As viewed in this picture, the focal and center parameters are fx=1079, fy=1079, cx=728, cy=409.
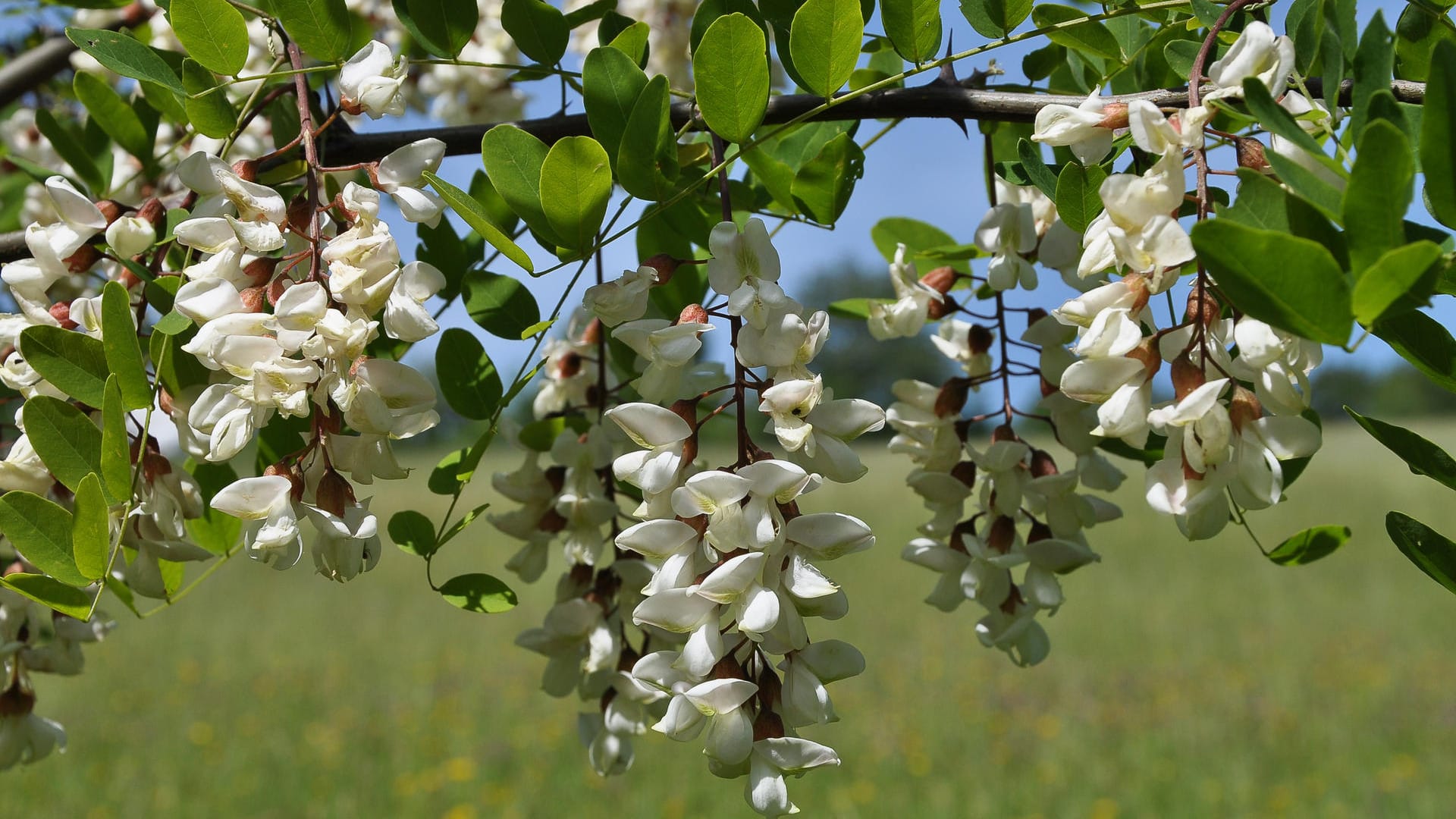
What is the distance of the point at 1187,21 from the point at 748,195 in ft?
0.74

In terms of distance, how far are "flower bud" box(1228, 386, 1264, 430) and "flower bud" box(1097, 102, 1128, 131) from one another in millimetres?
105

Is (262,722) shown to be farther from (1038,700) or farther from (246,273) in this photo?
(246,273)

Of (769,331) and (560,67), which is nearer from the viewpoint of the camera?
(769,331)

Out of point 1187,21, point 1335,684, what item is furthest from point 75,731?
point 1335,684

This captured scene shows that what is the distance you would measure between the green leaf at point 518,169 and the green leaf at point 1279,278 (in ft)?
0.77

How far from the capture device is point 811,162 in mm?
528

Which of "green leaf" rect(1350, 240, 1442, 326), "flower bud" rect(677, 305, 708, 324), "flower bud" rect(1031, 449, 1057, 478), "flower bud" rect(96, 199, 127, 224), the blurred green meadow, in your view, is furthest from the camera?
the blurred green meadow

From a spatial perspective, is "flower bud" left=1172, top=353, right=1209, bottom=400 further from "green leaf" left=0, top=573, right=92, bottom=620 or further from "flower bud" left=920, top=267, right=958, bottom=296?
"green leaf" left=0, top=573, right=92, bottom=620

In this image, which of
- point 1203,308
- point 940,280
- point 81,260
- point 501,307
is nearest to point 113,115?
point 81,260

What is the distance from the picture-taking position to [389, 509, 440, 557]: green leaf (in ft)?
1.67

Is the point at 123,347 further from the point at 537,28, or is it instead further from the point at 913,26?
the point at 913,26

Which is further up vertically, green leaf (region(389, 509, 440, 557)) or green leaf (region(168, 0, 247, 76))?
green leaf (region(168, 0, 247, 76))

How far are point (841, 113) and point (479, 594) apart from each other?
0.91 ft

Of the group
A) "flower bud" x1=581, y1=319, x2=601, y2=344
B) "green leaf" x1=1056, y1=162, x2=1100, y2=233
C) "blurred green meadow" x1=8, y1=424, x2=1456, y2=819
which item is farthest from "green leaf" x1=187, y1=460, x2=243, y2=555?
"blurred green meadow" x1=8, y1=424, x2=1456, y2=819
